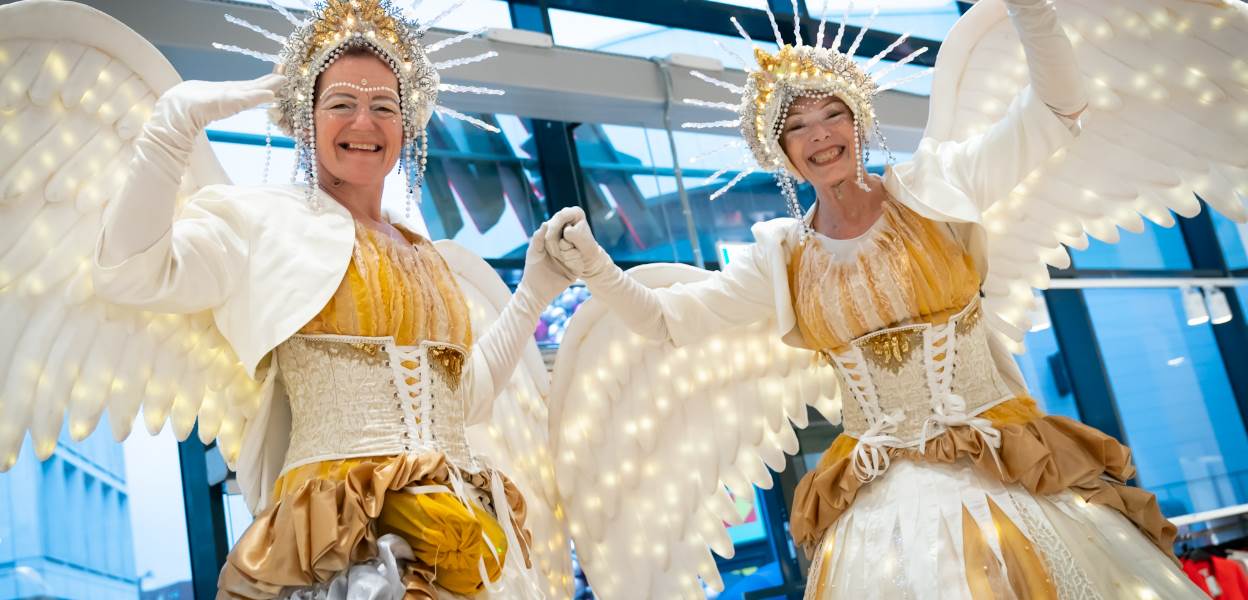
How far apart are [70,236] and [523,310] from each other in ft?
3.03

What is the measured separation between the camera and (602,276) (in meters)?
2.45

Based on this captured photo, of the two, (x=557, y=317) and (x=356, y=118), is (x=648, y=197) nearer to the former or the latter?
(x=557, y=317)

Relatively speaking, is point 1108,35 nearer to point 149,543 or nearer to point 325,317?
point 325,317

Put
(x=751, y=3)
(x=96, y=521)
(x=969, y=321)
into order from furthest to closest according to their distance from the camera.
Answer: (x=751, y=3) → (x=96, y=521) → (x=969, y=321)

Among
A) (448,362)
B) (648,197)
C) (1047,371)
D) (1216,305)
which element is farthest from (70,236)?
(1216,305)

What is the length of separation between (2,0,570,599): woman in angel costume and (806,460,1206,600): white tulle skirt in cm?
66

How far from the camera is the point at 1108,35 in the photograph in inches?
96.9

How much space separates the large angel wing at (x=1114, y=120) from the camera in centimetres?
241

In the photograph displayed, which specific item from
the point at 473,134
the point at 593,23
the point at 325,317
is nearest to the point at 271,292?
the point at 325,317

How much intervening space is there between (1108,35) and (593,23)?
3.24m

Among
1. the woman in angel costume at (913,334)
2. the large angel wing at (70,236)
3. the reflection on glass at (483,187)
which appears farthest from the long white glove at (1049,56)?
the reflection on glass at (483,187)

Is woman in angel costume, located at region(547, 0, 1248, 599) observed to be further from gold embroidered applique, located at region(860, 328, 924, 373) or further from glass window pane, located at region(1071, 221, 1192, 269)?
glass window pane, located at region(1071, 221, 1192, 269)

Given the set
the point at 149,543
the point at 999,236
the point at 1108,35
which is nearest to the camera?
the point at 1108,35

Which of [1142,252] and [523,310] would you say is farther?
Result: [1142,252]
